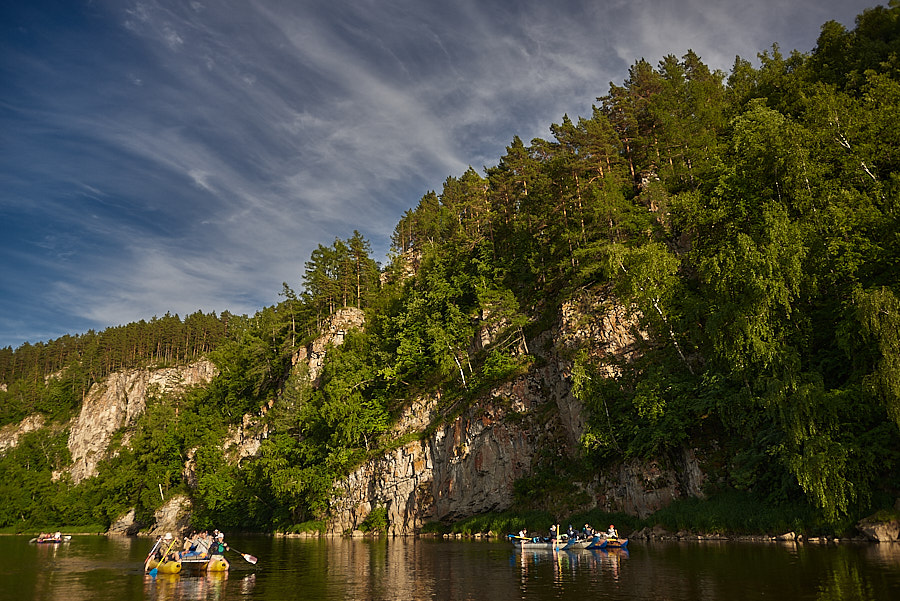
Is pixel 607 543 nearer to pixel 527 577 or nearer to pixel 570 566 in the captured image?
pixel 570 566

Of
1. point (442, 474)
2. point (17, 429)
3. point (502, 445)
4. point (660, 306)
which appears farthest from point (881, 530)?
point (17, 429)

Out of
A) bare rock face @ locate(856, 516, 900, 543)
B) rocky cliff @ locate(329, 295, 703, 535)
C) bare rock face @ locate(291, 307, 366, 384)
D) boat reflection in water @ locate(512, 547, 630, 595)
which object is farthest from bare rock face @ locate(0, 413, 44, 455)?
bare rock face @ locate(856, 516, 900, 543)

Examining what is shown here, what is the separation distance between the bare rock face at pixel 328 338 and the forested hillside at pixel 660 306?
3908 millimetres

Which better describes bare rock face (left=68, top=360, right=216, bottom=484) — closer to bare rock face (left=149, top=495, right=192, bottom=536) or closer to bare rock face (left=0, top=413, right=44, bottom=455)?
bare rock face (left=0, top=413, right=44, bottom=455)

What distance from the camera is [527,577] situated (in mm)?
26219

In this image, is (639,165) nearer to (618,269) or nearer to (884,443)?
(618,269)

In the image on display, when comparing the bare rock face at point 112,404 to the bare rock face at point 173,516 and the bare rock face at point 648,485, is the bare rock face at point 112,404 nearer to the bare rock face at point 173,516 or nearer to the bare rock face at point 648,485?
the bare rock face at point 173,516

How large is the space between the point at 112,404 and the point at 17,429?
3024 centimetres

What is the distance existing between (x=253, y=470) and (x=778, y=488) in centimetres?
7199

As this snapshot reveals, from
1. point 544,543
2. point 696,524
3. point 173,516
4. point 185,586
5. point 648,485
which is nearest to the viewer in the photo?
point 185,586

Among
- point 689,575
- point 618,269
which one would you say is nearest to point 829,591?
point 689,575

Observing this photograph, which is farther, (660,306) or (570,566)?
(660,306)

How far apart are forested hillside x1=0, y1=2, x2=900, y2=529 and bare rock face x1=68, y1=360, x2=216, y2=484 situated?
47.9 ft

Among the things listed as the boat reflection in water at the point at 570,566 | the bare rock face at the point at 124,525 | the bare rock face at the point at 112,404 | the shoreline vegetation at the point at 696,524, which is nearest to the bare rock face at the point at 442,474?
the shoreline vegetation at the point at 696,524
